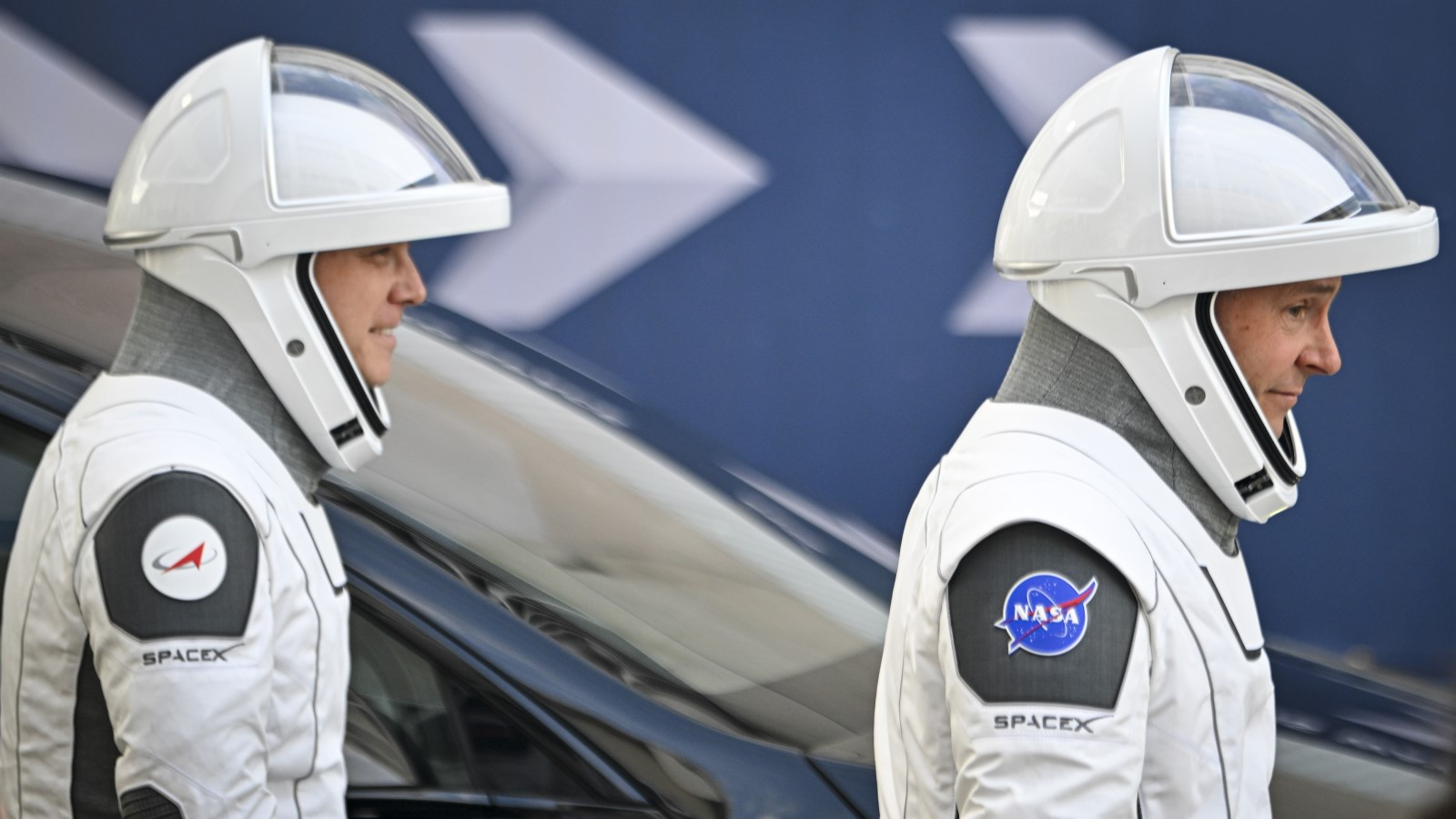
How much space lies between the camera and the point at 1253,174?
157 cm

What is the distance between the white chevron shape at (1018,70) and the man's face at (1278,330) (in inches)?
118

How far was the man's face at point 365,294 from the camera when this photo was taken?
6.49 feet

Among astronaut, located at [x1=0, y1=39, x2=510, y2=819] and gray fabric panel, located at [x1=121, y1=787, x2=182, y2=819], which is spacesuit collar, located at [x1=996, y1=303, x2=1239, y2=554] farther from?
gray fabric panel, located at [x1=121, y1=787, x2=182, y2=819]

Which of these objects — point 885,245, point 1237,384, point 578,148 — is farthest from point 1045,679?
point 578,148

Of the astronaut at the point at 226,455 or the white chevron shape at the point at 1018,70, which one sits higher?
the white chevron shape at the point at 1018,70

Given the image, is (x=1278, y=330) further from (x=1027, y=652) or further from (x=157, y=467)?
(x=157, y=467)

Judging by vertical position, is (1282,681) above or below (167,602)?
above

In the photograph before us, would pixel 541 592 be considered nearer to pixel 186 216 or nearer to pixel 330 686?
pixel 330 686

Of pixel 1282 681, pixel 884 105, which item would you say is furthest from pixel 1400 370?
pixel 1282 681

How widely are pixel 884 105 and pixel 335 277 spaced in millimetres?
3032

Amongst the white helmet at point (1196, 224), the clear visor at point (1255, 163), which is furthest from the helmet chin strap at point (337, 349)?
the clear visor at point (1255, 163)

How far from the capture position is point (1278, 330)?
1624mm

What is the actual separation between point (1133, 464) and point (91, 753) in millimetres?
1203

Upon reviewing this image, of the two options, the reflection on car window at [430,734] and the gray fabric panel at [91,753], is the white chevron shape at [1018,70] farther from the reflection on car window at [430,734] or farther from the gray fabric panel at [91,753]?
the gray fabric panel at [91,753]
